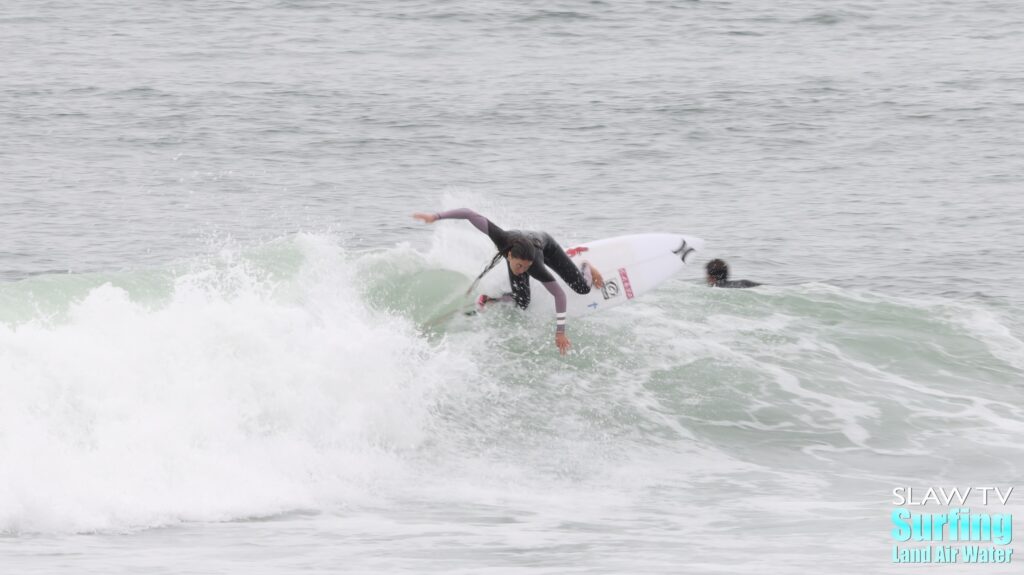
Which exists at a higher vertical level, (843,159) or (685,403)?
(843,159)

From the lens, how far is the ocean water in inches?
392

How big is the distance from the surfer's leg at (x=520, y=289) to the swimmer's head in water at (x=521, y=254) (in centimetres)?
Result: 72

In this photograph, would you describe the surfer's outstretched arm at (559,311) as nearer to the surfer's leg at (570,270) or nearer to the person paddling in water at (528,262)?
the person paddling in water at (528,262)

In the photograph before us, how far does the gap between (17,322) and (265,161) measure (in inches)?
397

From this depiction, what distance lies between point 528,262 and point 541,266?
0.63 feet

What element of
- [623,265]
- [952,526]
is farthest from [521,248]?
[952,526]

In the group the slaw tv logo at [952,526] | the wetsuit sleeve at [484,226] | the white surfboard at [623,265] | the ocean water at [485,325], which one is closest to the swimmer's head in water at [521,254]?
the wetsuit sleeve at [484,226]

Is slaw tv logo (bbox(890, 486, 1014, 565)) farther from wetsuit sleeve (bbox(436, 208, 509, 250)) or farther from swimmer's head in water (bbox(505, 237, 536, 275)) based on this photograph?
wetsuit sleeve (bbox(436, 208, 509, 250))

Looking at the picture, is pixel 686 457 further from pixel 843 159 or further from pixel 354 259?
pixel 843 159

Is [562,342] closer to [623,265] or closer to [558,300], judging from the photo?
[558,300]

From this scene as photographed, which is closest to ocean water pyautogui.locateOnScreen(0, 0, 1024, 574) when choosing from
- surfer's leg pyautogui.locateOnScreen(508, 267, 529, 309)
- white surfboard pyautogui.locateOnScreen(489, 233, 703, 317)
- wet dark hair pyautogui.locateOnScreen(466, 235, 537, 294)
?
surfer's leg pyautogui.locateOnScreen(508, 267, 529, 309)

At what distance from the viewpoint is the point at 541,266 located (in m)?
13.1

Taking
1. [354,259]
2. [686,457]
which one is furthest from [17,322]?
[686,457]

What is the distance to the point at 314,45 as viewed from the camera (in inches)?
1323
